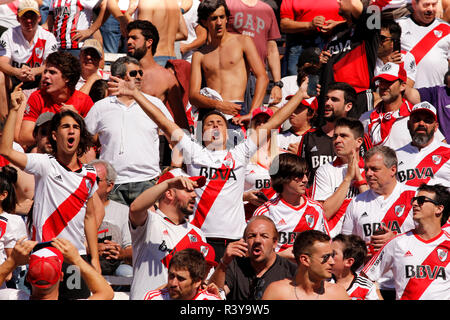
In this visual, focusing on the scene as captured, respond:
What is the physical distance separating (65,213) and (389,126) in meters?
3.99

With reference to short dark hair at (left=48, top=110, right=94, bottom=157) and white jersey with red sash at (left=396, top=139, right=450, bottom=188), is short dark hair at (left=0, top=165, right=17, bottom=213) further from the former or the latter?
white jersey with red sash at (left=396, top=139, right=450, bottom=188)

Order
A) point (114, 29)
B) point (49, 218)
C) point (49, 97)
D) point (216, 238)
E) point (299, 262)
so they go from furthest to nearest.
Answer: point (114, 29)
point (49, 97)
point (216, 238)
point (49, 218)
point (299, 262)

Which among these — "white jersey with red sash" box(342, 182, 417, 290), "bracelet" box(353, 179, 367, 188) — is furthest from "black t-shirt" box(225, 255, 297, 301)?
"bracelet" box(353, 179, 367, 188)

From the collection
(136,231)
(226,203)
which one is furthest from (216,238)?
(136,231)

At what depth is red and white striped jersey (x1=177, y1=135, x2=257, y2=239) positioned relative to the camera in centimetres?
936

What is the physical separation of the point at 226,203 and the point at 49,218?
68.7 inches

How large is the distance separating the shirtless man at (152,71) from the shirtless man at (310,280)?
3918 mm

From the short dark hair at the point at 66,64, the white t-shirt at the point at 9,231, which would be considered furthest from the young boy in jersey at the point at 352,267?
the short dark hair at the point at 66,64

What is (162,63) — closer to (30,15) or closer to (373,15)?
(30,15)

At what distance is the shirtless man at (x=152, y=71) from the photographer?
445 inches

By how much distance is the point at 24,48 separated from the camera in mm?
12008

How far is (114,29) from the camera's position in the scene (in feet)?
43.7

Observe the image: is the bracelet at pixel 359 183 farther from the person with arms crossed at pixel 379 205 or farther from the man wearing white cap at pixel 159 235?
the man wearing white cap at pixel 159 235

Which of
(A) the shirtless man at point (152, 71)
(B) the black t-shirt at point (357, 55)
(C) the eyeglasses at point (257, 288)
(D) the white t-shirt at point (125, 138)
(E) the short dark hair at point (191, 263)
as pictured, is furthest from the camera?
(B) the black t-shirt at point (357, 55)
